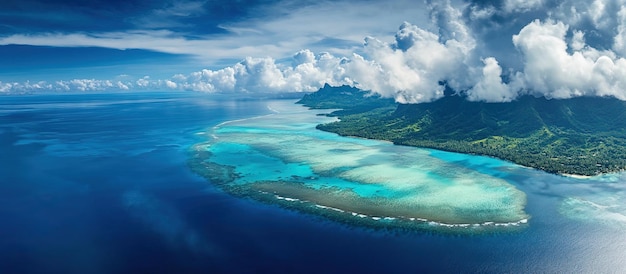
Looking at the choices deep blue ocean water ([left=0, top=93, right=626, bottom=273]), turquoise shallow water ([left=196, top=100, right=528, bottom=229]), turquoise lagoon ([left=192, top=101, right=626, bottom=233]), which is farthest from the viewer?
turquoise shallow water ([left=196, top=100, right=528, bottom=229])

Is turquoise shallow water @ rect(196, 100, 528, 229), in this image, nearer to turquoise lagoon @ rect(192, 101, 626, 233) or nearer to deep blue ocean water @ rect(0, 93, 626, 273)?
turquoise lagoon @ rect(192, 101, 626, 233)

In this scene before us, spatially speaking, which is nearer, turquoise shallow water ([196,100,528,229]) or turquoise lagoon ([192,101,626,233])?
turquoise lagoon ([192,101,626,233])

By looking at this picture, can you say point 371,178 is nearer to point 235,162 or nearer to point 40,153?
point 235,162

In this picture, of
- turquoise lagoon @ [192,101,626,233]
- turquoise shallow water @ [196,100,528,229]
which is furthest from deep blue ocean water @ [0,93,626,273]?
turquoise shallow water @ [196,100,528,229]

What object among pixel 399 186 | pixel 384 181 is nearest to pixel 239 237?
pixel 399 186

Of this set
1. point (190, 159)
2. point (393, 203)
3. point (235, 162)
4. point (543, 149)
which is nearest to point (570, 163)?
point (543, 149)

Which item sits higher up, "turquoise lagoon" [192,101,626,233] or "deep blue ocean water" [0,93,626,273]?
"turquoise lagoon" [192,101,626,233]

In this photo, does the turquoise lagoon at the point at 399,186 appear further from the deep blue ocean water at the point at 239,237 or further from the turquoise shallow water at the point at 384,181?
the deep blue ocean water at the point at 239,237

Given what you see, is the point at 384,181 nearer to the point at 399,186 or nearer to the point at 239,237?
the point at 399,186
